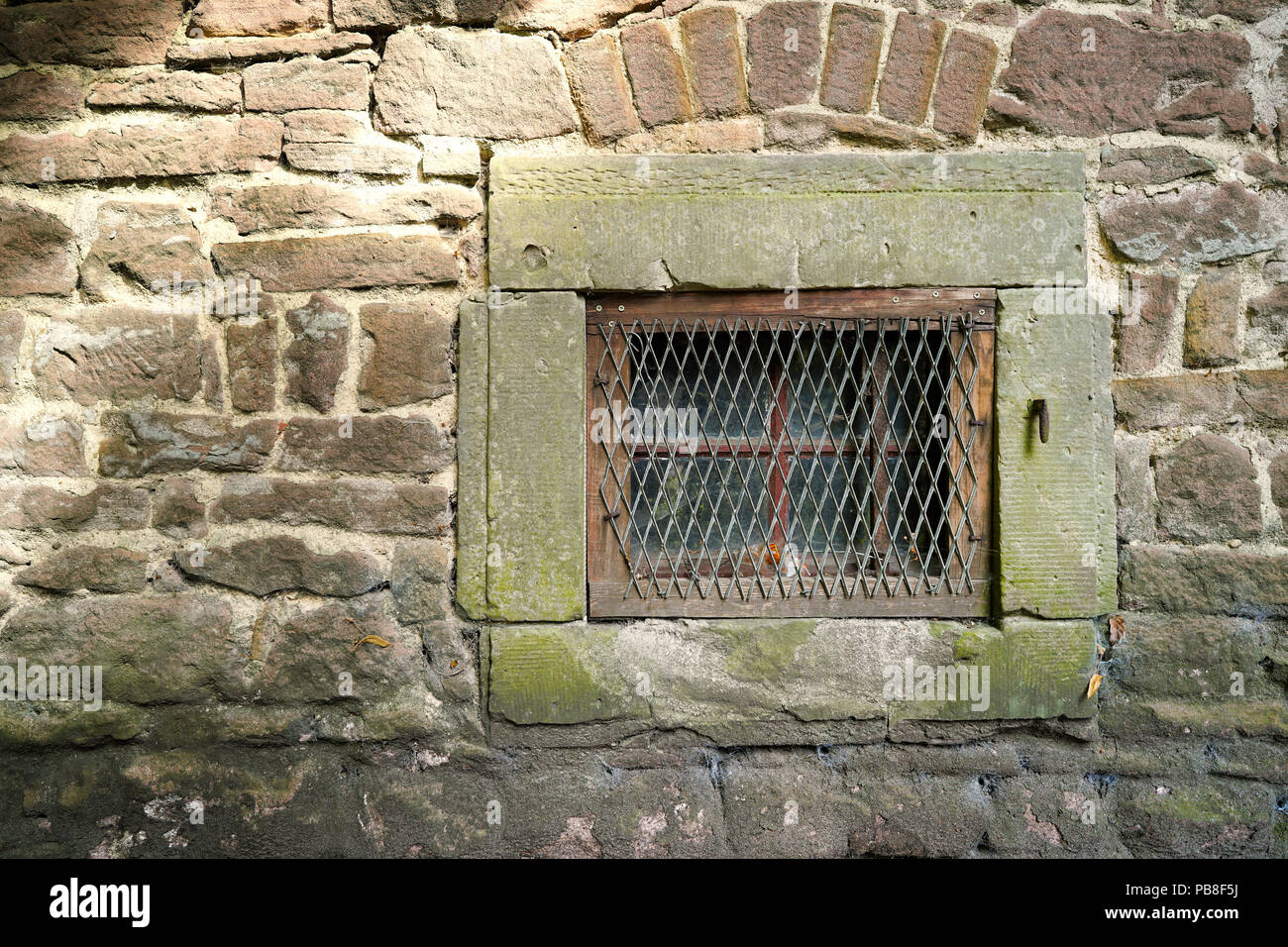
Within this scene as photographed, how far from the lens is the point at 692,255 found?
1.98m

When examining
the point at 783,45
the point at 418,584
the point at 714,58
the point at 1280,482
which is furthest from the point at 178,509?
the point at 1280,482

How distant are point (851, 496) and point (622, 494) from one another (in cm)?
61

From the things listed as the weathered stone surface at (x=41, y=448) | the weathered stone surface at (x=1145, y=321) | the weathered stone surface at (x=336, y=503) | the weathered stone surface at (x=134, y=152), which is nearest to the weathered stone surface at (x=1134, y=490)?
the weathered stone surface at (x=1145, y=321)

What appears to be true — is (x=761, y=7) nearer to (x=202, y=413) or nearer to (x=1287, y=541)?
(x=202, y=413)

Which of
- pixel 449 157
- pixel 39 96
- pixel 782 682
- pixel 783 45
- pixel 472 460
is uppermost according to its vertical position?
pixel 783 45

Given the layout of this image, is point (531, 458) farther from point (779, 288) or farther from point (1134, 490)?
point (1134, 490)

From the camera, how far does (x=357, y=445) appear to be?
1981 mm

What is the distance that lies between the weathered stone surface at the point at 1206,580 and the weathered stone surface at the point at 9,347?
9.43ft

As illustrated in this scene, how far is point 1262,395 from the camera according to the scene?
198cm

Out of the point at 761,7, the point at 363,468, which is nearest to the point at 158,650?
the point at 363,468

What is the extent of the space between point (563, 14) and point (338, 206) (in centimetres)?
75

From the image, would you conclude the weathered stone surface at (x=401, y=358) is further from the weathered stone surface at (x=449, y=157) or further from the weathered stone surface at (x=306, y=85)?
the weathered stone surface at (x=306, y=85)

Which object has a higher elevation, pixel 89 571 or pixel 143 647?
pixel 89 571

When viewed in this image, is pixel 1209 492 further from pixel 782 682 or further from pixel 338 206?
pixel 338 206
